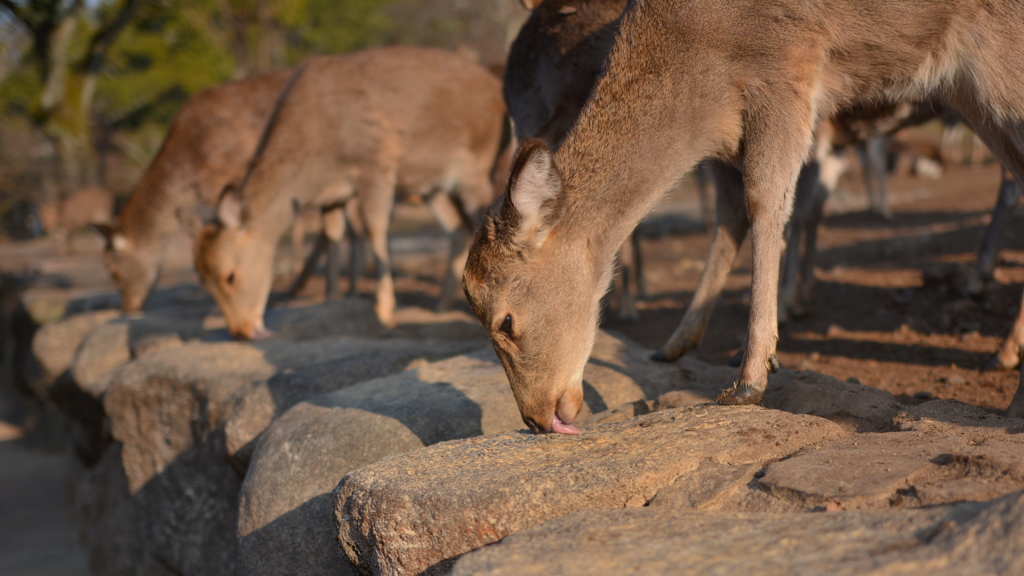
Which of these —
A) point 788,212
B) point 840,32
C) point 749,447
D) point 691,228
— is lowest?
point 691,228

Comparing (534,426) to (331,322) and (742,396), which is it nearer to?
(742,396)

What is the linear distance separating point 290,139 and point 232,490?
370cm

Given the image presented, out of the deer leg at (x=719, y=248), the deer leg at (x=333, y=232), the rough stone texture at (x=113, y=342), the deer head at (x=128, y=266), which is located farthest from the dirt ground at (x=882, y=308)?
the rough stone texture at (x=113, y=342)

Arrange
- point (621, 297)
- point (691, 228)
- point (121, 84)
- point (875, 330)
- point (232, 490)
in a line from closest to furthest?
point (232, 490), point (875, 330), point (621, 297), point (691, 228), point (121, 84)

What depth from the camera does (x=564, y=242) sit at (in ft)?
11.1

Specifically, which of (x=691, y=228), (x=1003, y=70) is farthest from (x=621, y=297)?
(x=691, y=228)

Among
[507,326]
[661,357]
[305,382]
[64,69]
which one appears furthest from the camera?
[64,69]

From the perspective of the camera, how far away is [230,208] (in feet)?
23.4

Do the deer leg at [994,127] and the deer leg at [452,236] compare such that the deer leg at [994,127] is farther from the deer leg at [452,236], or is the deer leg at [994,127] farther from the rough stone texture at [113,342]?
the rough stone texture at [113,342]

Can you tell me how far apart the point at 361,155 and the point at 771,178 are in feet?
16.7

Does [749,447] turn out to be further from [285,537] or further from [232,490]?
[232,490]

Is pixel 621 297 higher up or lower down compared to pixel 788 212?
lower down

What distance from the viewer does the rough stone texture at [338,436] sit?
137 inches

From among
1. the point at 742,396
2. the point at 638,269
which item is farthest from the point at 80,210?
the point at 742,396
